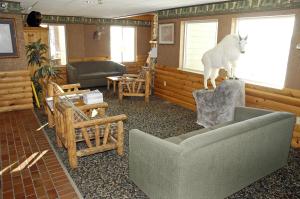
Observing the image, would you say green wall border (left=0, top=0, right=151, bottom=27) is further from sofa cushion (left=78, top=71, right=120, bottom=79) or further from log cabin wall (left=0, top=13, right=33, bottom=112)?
log cabin wall (left=0, top=13, right=33, bottom=112)

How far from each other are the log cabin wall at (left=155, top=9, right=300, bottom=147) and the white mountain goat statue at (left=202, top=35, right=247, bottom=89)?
56 cm

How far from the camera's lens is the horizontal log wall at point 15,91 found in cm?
521

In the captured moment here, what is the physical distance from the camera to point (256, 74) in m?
4.38

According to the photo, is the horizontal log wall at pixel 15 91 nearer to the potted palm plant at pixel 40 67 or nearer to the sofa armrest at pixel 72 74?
the potted palm plant at pixel 40 67

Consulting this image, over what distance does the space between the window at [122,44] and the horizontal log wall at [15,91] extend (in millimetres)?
4522

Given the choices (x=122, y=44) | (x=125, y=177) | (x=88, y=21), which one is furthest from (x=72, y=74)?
(x=125, y=177)

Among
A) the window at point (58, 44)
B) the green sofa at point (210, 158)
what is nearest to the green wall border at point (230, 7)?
the green sofa at point (210, 158)

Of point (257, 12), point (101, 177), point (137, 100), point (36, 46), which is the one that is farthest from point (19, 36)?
point (257, 12)

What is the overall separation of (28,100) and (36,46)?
1.23 meters

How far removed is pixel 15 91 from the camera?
5.35 m

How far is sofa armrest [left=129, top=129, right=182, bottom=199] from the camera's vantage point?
2.03 meters

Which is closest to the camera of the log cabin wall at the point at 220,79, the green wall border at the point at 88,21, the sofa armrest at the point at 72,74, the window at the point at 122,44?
the log cabin wall at the point at 220,79

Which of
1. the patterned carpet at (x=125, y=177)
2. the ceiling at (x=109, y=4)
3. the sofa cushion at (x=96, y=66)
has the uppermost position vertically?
the ceiling at (x=109, y=4)

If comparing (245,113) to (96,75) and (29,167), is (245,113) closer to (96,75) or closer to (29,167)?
(29,167)
